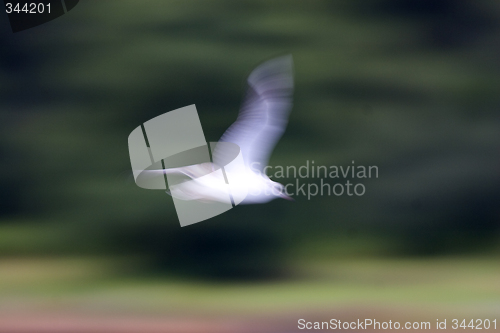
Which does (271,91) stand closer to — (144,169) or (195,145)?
(195,145)

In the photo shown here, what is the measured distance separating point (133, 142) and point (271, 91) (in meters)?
0.54

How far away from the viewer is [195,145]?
61.2 inches

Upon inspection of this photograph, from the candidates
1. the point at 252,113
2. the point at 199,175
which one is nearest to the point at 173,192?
the point at 199,175

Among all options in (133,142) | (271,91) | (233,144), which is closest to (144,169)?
(133,142)

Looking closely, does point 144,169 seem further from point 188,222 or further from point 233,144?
point 233,144

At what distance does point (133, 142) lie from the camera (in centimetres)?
163

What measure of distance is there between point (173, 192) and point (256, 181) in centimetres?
31

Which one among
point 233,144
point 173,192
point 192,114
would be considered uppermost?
point 192,114

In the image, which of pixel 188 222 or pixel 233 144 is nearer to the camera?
pixel 233 144

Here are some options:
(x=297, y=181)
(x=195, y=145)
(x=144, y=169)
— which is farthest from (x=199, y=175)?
(x=297, y=181)

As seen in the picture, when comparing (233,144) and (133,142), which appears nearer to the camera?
(233,144)

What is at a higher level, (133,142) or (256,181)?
(133,142)

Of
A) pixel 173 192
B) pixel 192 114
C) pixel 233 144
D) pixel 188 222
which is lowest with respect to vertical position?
pixel 188 222

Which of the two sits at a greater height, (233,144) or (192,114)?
(192,114)
